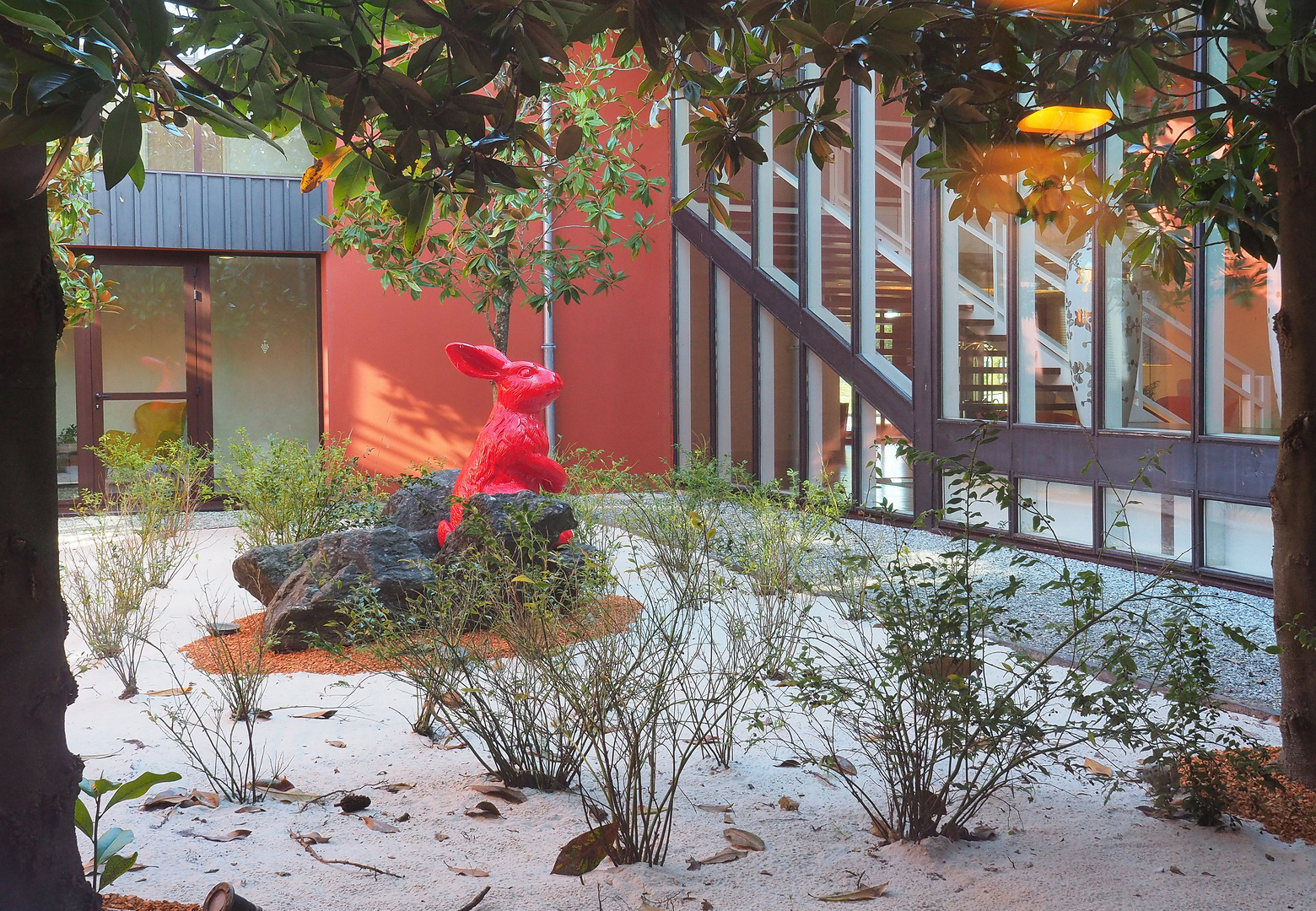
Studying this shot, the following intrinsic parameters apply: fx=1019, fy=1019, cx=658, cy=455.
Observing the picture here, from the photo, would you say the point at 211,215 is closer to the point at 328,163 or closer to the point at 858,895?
the point at 328,163

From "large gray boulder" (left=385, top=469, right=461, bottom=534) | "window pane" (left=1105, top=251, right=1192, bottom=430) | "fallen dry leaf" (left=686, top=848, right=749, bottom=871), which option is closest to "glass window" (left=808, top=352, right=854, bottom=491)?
"window pane" (left=1105, top=251, right=1192, bottom=430)

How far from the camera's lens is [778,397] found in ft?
34.5

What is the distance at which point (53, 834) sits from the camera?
4.83 ft

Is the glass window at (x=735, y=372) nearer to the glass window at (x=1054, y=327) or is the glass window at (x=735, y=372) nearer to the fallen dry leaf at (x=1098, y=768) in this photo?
the glass window at (x=1054, y=327)

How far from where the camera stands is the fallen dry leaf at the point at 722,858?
230cm

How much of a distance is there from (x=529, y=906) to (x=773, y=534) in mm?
3562

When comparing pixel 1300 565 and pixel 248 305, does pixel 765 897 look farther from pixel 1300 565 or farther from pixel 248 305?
pixel 248 305

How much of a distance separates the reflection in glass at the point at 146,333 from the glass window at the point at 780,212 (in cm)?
649

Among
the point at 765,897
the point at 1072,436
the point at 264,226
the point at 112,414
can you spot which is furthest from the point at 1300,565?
the point at 112,414

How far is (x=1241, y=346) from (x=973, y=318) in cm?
235

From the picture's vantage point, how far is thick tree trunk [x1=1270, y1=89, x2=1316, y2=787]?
2.44m

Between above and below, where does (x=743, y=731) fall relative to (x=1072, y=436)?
below

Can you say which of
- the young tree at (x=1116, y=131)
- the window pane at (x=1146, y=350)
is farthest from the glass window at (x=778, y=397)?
the young tree at (x=1116, y=131)

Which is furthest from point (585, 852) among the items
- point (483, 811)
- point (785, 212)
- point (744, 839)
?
point (785, 212)
